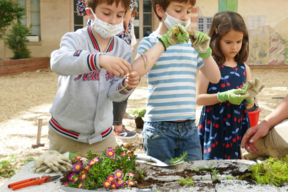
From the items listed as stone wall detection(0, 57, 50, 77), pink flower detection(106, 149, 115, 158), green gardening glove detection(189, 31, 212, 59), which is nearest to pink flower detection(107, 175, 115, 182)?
pink flower detection(106, 149, 115, 158)

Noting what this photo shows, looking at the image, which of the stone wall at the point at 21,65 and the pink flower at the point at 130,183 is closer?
the pink flower at the point at 130,183

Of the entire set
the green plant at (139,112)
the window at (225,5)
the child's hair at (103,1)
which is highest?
the window at (225,5)

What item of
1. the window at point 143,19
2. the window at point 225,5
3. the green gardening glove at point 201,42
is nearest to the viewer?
the green gardening glove at point 201,42

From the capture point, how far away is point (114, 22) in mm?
1711

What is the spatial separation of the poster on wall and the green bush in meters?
7.62

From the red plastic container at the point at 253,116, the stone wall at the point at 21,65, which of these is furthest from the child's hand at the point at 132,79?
the stone wall at the point at 21,65

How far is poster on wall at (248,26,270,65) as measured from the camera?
1113 cm

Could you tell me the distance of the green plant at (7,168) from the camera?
2688 millimetres

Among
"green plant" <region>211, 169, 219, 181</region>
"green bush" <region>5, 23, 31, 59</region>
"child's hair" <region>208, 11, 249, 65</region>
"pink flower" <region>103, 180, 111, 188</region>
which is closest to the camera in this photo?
"pink flower" <region>103, 180, 111, 188</region>

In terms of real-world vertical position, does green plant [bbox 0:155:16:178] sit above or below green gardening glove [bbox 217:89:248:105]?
below

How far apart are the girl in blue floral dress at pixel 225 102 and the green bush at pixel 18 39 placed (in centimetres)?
937

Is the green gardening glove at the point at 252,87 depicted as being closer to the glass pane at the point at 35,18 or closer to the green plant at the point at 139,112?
the green plant at the point at 139,112

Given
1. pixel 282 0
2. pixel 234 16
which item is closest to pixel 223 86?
pixel 234 16

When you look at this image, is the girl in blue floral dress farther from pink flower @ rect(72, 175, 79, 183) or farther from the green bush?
the green bush
